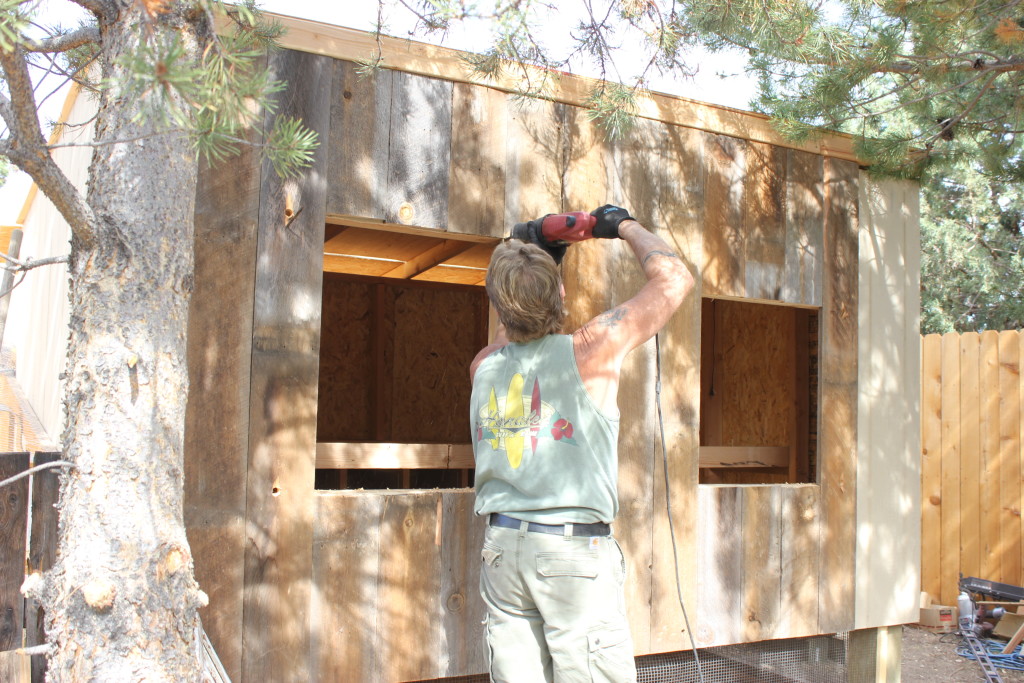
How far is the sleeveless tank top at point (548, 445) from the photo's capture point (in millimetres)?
2250

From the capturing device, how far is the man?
2.21 meters

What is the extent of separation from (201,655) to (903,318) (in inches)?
150

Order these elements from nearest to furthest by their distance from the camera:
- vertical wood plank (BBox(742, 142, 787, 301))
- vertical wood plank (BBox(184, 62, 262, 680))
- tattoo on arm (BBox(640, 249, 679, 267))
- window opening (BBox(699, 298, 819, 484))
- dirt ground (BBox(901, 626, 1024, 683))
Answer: tattoo on arm (BBox(640, 249, 679, 267)) → vertical wood plank (BBox(184, 62, 262, 680)) → vertical wood plank (BBox(742, 142, 787, 301)) → window opening (BBox(699, 298, 819, 484)) → dirt ground (BBox(901, 626, 1024, 683))

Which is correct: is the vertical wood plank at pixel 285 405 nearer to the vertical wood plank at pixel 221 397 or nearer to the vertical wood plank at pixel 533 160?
the vertical wood plank at pixel 221 397

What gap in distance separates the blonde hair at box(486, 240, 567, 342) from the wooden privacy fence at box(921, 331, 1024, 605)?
560cm

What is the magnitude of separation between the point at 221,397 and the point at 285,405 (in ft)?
0.71

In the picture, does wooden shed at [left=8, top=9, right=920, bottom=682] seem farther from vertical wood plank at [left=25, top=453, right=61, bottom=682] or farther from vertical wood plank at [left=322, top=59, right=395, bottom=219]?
vertical wood plank at [left=25, top=453, right=61, bottom=682]

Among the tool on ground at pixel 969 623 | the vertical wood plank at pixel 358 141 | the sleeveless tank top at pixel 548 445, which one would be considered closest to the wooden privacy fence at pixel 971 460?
the tool on ground at pixel 969 623

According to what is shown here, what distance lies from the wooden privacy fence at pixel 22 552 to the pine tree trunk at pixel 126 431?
826mm

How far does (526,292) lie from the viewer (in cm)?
229

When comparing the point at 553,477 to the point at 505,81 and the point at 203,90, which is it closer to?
the point at 203,90

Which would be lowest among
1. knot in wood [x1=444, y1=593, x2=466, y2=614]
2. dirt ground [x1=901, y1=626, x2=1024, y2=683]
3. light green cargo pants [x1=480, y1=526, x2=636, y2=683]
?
dirt ground [x1=901, y1=626, x2=1024, y2=683]

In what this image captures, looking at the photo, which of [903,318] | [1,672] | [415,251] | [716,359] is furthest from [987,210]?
[1,672]

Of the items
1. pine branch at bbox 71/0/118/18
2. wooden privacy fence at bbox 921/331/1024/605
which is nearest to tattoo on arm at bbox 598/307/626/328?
pine branch at bbox 71/0/118/18
